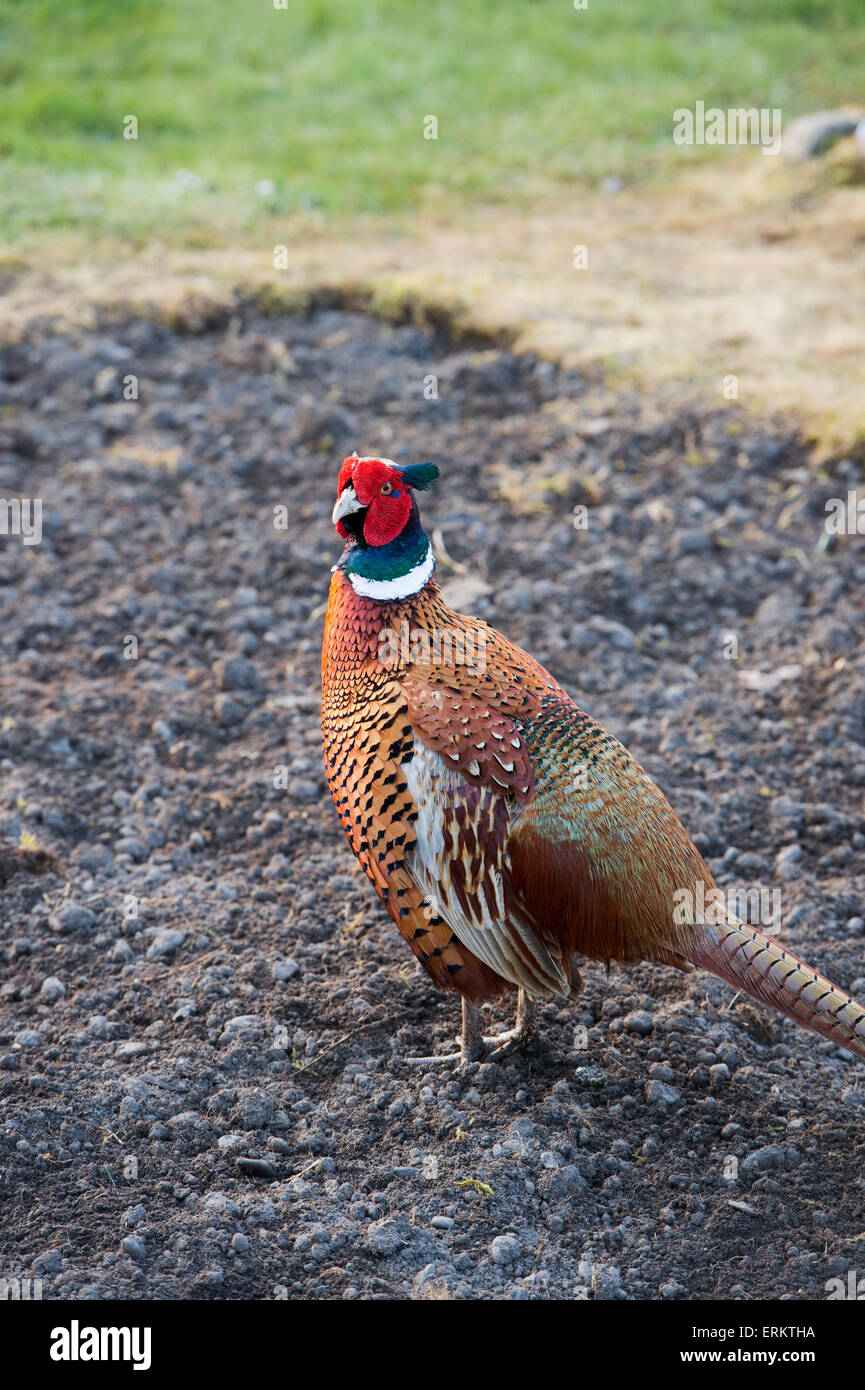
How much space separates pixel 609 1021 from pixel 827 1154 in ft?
1.91

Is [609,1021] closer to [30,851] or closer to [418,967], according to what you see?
[418,967]

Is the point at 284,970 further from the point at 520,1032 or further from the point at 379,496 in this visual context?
the point at 379,496

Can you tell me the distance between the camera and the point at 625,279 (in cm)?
664

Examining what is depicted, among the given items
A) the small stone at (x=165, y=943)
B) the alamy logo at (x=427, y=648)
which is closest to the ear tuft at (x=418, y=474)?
the alamy logo at (x=427, y=648)

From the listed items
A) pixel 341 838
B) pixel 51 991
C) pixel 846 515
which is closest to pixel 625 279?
pixel 846 515

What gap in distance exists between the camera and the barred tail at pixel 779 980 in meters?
→ 2.47

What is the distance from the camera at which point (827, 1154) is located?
2.77 metres

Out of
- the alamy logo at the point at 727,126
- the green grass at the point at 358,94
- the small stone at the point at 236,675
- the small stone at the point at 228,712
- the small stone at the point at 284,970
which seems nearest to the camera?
the small stone at the point at 284,970

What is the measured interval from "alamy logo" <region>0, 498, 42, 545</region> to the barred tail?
321 centimetres

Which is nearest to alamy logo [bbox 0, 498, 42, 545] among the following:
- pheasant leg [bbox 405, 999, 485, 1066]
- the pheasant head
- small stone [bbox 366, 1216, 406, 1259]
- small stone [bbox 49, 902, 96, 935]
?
small stone [bbox 49, 902, 96, 935]

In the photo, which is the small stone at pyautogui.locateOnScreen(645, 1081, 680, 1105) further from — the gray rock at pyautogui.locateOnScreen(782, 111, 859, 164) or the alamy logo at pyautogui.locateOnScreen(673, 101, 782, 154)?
the alamy logo at pyautogui.locateOnScreen(673, 101, 782, 154)

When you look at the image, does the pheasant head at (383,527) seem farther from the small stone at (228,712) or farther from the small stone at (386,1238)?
the small stone at (386,1238)
